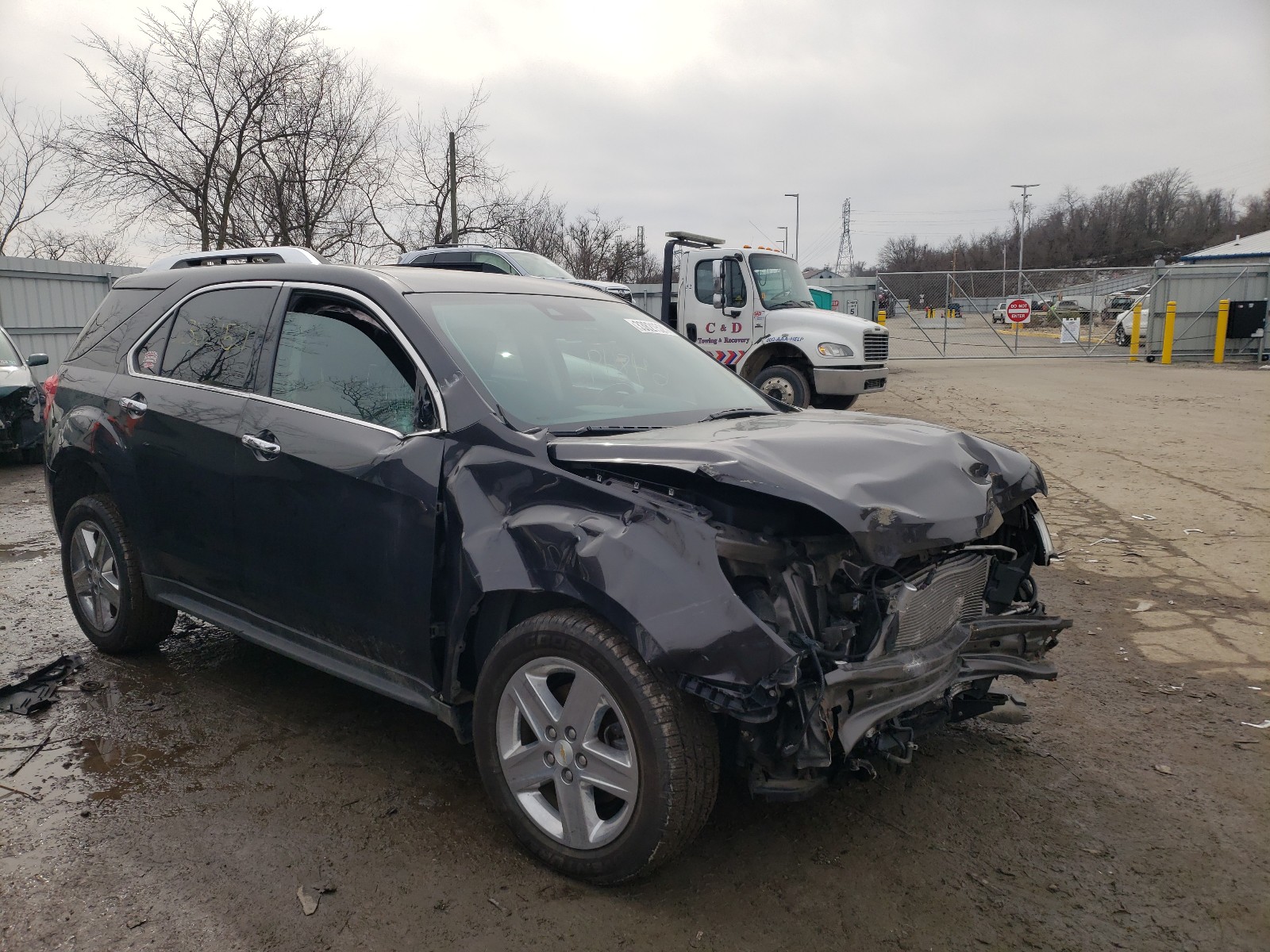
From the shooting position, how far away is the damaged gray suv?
99.8 inches

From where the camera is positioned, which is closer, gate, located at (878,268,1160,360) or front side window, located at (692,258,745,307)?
front side window, located at (692,258,745,307)

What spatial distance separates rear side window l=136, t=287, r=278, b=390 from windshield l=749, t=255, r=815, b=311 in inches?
406

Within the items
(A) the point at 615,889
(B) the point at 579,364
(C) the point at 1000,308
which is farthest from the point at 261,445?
(C) the point at 1000,308

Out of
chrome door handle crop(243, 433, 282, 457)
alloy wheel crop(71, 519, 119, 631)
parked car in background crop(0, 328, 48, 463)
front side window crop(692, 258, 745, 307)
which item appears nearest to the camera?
chrome door handle crop(243, 433, 282, 457)

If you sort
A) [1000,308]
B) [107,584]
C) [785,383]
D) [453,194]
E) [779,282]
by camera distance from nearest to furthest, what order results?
[107,584]
[785,383]
[779,282]
[453,194]
[1000,308]

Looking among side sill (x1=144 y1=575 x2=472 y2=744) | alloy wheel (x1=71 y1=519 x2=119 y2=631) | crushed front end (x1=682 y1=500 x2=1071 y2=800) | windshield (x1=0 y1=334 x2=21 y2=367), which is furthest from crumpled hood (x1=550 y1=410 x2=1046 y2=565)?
windshield (x1=0 y1=334 x2=21 y2=367)

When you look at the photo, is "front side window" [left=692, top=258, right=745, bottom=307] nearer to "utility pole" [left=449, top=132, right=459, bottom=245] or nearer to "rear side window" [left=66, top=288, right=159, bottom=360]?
"rear side window" [left=66, top=288, right=159, bottom=360]

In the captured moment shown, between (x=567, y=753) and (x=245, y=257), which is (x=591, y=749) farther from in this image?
(x=245, y=257)

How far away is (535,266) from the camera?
14961 millimetres

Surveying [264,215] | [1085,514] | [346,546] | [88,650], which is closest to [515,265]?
[1085,514]

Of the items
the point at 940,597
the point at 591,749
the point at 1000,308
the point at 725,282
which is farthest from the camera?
the point at 1000,308

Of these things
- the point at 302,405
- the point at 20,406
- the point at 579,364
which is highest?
the point at 579,364

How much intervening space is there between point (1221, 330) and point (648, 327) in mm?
23449

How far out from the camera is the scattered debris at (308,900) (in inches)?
104
